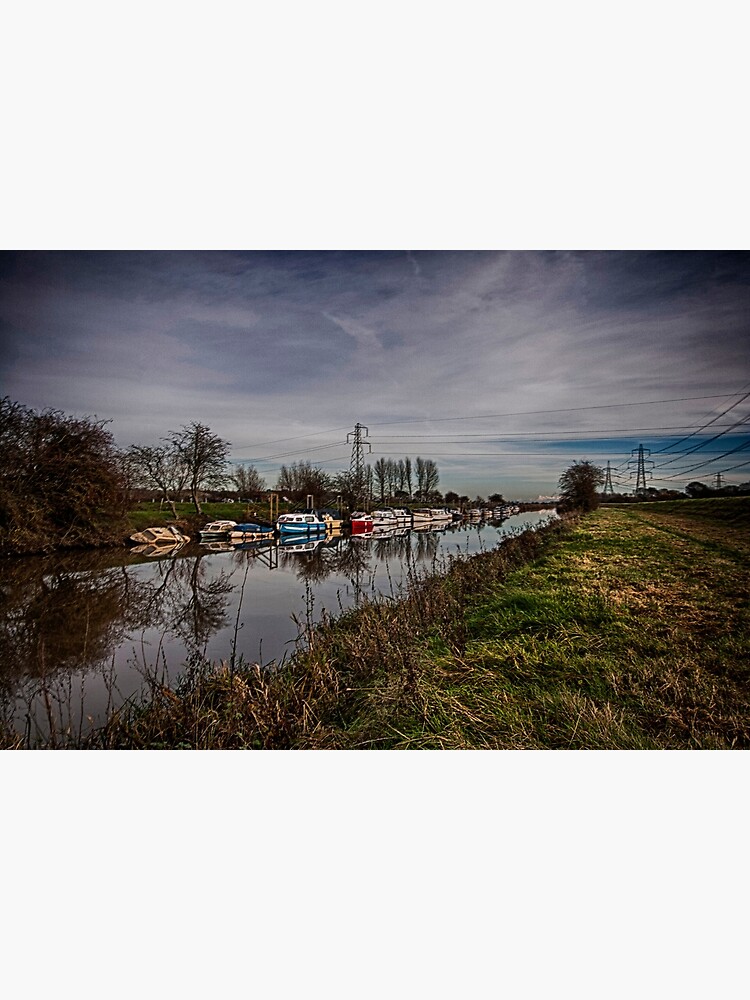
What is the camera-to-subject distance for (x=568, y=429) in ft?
11.7

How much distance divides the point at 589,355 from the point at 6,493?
3.57 m

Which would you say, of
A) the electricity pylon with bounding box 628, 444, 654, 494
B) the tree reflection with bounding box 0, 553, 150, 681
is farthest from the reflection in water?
the electricity pylon with bounding box 628, 444, 654, 494

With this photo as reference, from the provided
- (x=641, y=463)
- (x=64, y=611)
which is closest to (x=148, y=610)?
(x=64, y=611)

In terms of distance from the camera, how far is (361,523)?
3.95m

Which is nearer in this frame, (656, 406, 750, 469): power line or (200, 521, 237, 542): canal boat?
(656, 406, 750, 469): power line

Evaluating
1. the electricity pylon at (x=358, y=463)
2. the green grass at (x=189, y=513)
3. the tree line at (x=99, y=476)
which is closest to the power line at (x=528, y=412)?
the electricity pylon at (x=358, y=463)

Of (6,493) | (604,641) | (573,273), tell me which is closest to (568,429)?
(573,273)

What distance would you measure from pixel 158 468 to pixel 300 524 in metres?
0.98

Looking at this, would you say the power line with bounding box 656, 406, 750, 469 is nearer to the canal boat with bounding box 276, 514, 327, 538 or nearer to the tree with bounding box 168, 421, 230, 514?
the canal boat with bounding box 276, 514, 327, 538

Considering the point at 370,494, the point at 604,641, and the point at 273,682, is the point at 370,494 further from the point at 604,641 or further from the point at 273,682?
the point at 604,641

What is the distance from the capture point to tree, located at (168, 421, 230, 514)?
3.49 m

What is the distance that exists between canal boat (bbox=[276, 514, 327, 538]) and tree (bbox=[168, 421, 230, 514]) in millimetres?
492
